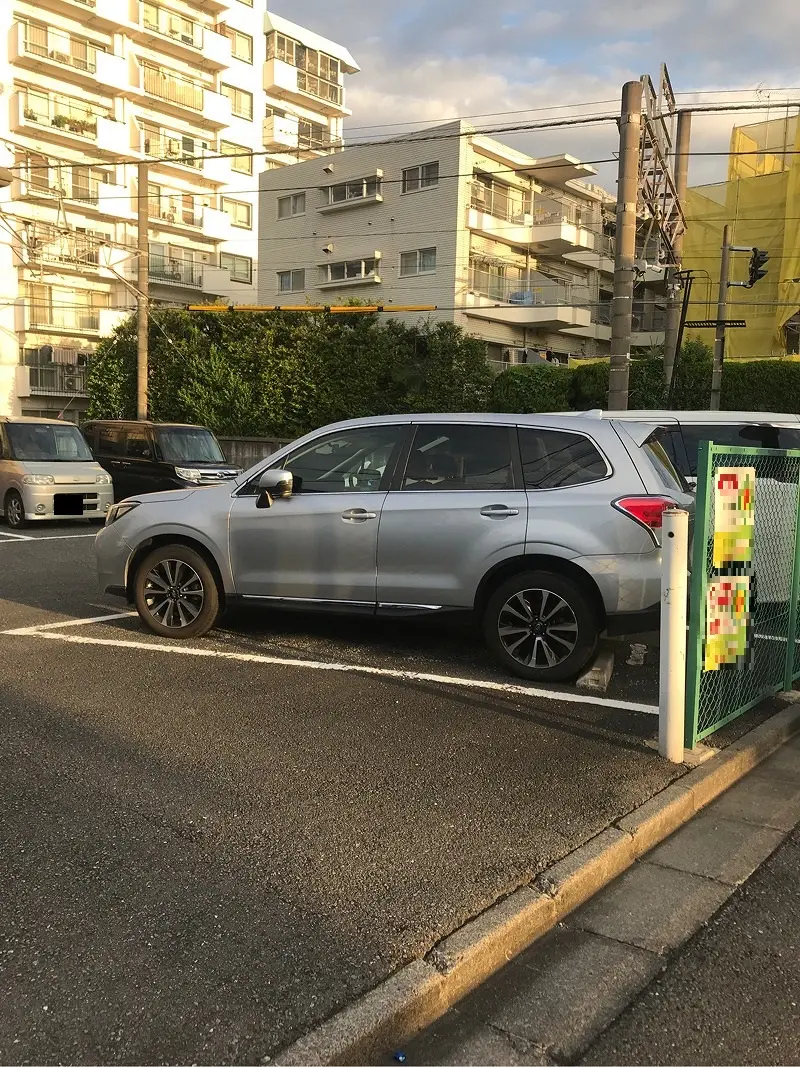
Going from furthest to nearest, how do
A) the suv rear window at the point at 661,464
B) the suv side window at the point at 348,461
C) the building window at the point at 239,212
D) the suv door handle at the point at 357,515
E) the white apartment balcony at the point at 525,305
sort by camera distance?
the building window at the point at 239,212, the white apartment balcony at the point at 525,305, the suv side window at the point at 348,461, the suv door handle at the point at 357,515, the suv rear window at the point at 661,464

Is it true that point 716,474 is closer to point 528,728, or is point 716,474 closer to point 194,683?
point 528,728

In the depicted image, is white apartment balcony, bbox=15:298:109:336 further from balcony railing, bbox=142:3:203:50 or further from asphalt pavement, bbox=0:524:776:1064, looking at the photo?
asphalt pavement, bbox=0:524:776:1064

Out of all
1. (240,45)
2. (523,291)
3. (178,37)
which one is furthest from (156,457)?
(240,45)

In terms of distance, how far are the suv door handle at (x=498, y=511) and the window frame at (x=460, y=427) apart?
0.43 ft

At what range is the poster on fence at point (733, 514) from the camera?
4.24m

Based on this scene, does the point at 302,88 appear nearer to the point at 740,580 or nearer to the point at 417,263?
the point at 417,263

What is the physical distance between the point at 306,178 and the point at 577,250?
13015 mm

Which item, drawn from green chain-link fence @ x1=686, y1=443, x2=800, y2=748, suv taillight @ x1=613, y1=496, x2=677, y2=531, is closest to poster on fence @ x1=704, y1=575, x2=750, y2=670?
green chain-link fence @ x1=686, y1=443, x2=800, y2=748

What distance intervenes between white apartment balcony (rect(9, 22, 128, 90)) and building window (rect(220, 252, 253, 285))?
9468 mm

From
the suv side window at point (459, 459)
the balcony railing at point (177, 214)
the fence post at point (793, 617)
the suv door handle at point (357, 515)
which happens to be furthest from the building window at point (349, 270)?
the fence post at point (793, 617)

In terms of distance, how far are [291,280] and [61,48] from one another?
1509cm

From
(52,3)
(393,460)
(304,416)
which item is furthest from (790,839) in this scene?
(52,3)

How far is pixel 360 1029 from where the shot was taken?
2.21 meters

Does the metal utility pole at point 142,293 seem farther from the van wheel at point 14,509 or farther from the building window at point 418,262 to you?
the building window at point 418,262
